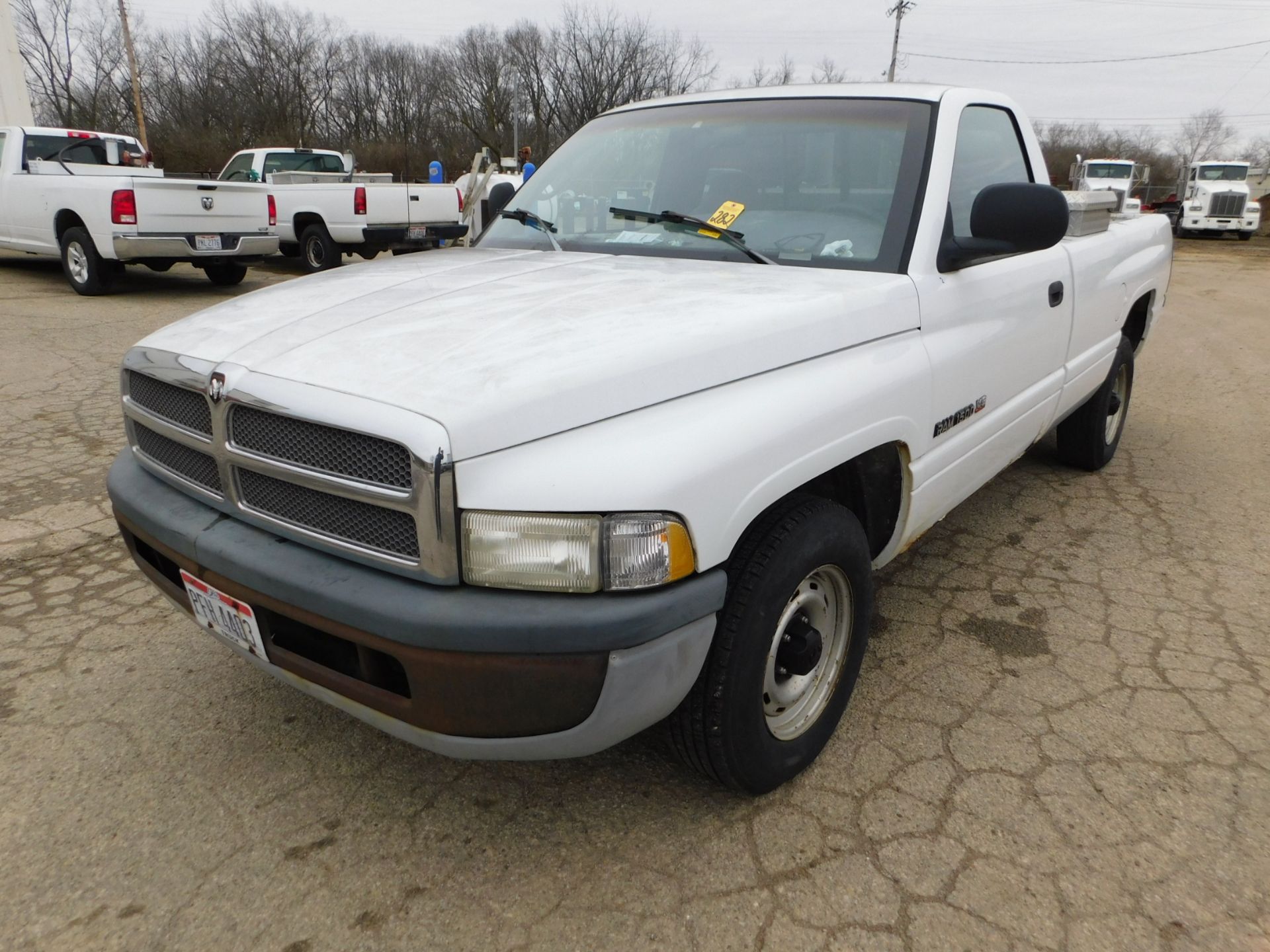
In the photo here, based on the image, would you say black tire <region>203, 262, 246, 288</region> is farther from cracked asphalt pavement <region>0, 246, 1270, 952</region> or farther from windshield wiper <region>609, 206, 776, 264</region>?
windshield wiper <region>609, 206, 776, 264</region>

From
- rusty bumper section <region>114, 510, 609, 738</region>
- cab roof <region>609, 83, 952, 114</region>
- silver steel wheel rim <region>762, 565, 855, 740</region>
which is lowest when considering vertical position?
silver steel wheel rim <region>762, 565, 855, 740</region>

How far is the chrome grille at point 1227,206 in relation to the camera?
26109 mm

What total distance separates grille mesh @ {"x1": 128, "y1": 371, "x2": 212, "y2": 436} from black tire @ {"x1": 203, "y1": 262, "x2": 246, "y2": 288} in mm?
9876

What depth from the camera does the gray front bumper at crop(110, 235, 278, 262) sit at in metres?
9.27

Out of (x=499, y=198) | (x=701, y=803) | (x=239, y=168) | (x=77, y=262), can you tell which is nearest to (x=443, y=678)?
(x=701, y=803)

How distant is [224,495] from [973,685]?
224 centimetres

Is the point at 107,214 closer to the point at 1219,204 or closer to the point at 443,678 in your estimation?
the point at 443,678

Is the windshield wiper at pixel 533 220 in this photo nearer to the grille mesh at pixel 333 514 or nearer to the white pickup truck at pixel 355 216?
the grille mesh at pixel 333 514

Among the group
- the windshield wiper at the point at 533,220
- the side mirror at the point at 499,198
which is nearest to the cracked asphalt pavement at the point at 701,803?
the windshield wiper at the point at 533,220

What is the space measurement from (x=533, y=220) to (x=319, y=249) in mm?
10350

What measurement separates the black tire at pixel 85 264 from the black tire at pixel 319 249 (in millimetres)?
2759

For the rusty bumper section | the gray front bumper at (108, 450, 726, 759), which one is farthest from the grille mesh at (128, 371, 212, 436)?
the rusty bumper section

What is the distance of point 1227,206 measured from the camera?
26.3m

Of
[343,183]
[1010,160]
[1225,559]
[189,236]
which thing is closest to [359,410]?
[1010,160]
